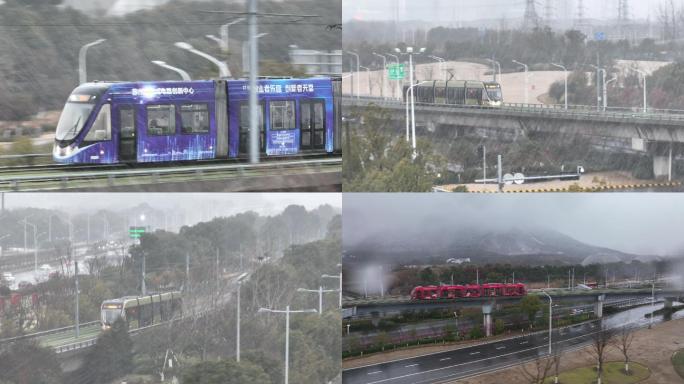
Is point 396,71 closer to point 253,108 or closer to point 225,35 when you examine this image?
point 253,108

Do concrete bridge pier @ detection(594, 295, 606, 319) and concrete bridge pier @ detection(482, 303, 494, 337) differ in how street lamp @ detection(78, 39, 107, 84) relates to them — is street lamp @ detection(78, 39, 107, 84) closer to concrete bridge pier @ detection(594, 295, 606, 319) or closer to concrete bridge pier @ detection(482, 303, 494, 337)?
concrete bridge pier @ detection(482, 303, 494, 337)

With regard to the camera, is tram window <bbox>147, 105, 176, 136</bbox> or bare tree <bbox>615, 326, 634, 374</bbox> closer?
tram window <bbox>147, 105, 176, 136</bbox>

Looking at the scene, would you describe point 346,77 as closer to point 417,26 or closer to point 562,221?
point 417,26

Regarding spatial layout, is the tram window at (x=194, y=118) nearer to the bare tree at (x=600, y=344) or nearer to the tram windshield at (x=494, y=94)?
the tram windshield at (x=494, y=94)

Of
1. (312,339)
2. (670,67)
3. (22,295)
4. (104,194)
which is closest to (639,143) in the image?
(670,67)

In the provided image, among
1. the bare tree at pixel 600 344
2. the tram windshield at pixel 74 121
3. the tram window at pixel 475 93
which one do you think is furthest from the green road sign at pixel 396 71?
the bare tree at pixel 600 344

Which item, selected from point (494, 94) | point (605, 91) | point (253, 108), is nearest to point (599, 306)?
point (605, 91)

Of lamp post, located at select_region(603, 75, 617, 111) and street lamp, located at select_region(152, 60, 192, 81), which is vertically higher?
street lamp, located at select_region(152, 60, 192, 81)

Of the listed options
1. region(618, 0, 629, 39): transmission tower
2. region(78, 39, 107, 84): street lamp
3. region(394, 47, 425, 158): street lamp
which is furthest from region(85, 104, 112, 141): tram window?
region(618, 0, 629, 39): transmission tower
